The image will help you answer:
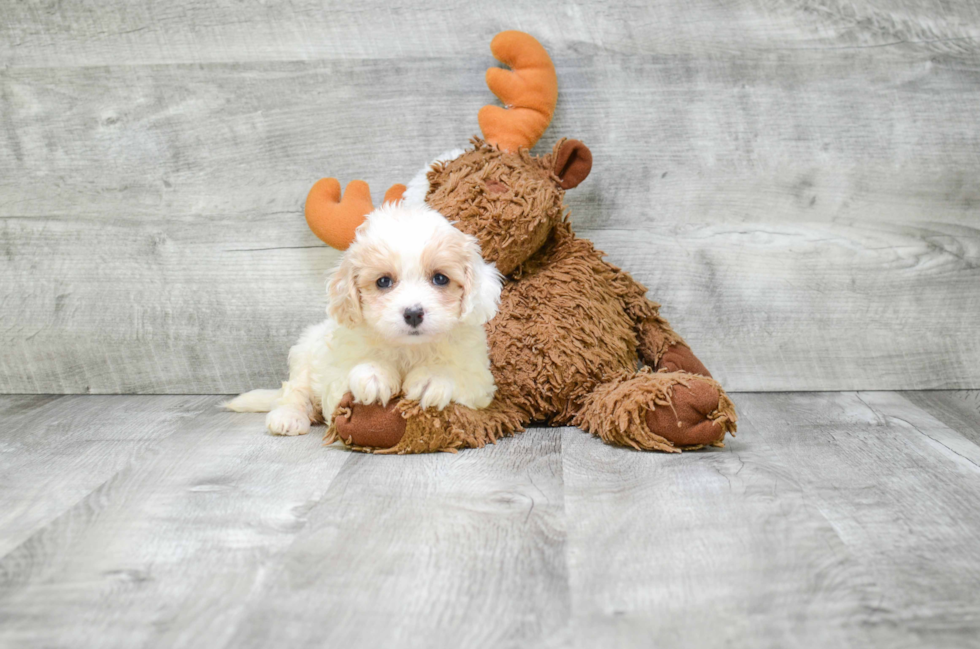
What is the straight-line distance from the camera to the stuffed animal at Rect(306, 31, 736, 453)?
52.1 inches

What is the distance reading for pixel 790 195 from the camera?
68.5 inches

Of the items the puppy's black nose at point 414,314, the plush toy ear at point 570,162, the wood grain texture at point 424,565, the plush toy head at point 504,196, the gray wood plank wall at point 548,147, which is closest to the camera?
the wood grain texture at point 424,565

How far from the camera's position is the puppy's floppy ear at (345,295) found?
127 centimetres

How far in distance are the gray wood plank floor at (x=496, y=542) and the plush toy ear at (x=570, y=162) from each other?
0.49 meters

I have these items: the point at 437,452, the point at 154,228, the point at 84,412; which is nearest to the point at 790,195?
the point at 437,452

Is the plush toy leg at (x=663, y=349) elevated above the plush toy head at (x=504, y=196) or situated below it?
below

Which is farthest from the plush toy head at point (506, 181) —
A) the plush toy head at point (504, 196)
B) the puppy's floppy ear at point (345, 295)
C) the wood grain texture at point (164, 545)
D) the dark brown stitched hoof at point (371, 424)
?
the wood grain texture at point (164, 545)

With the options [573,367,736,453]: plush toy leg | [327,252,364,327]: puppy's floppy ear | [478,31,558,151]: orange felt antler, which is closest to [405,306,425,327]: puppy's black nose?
[327,252,364,327]: puppy's floppy ear

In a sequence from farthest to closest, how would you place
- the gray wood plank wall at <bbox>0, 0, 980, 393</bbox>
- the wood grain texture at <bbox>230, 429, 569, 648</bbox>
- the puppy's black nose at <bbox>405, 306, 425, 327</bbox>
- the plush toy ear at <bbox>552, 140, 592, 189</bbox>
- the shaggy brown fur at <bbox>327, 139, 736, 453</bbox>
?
the gray wood plank wall at <bbox>0, 0, 980, 393</bbox>, the plush toy ear at <bbox>552, 140, 592, 189</bbox>, the shaggy brown fur at <bbox>327, 139, 736, 453</bbox>, the puppy's black nose at <bbox>405, 306, 425, 327</bbox>, the wood grain texture at <bbox>230, 429, 569, 648</bbox>

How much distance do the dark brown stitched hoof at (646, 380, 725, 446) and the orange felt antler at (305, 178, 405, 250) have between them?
2.23 ft

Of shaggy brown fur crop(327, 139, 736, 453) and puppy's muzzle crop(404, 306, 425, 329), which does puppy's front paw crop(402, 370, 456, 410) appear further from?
puppy's muzzle crop(404, 306, 425, 329)

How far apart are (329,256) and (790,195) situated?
1001 millimetres

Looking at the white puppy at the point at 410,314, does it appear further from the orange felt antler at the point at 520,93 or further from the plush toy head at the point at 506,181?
the orange felt antler at the point at 520,93

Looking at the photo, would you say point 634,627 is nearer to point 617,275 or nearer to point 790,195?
point 617,275
